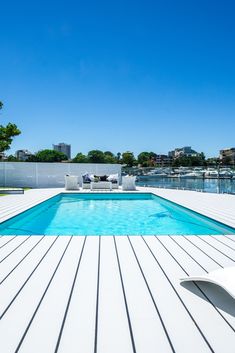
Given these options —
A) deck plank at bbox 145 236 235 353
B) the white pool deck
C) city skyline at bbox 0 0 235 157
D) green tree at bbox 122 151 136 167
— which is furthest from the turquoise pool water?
green tree at bbox 122 151 136 167

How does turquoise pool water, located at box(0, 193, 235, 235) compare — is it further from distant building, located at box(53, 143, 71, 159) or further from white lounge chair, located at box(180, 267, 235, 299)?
distant building, located at box(53, 143, 71, 159)

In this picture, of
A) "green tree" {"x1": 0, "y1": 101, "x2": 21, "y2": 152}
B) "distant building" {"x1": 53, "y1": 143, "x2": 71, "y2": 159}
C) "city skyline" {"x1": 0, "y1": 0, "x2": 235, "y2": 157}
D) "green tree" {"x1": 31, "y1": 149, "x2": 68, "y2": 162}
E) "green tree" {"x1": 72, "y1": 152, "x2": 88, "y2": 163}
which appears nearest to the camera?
"city skyline" {"x1": 0, "y1": 0, "x2": 235, "y2": 157}

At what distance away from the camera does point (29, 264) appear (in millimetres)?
2457

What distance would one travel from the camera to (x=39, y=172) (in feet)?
42.9

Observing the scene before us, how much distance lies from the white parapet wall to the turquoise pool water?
14.3 feet

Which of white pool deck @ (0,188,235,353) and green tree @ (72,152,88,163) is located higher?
green tree @ (72,152,88,163)

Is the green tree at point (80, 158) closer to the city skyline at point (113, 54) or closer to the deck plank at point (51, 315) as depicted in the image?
the city skyline at point (113, 54)

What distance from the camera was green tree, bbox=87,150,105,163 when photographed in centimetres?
7069

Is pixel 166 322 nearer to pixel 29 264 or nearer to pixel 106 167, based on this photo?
pixel 29 264

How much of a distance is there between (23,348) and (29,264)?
4.06 ft

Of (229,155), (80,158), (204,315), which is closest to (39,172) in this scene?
(204,315)

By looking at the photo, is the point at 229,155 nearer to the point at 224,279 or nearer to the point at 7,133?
the point at 7,133

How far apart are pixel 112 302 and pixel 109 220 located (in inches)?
184

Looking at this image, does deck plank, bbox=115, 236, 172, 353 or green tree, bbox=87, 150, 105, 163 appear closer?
deck plank, bbox=115, 236, 172, 353
